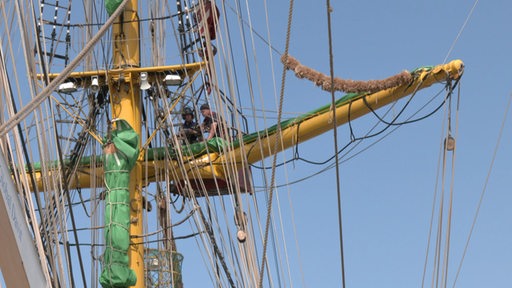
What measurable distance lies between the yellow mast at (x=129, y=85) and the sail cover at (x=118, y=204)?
1.86 ft

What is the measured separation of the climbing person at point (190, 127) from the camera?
14.9 m

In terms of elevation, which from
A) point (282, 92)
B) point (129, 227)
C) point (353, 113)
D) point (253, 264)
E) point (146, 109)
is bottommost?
point (282, 92)

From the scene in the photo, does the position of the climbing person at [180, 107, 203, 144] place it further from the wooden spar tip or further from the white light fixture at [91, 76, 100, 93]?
the wooden spar tip

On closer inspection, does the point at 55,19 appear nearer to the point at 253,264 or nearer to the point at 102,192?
the point at 102,192

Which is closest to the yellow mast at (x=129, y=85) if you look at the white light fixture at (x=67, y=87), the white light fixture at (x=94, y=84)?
the white light fixture at (x=94, y=84)

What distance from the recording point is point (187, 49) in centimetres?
1465

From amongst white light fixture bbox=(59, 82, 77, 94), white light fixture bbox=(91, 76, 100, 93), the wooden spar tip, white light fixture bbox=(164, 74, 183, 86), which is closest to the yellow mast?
white light fixture bbox=(91, 76, 100, 93)

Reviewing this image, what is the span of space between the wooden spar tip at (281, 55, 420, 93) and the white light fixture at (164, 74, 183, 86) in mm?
3110

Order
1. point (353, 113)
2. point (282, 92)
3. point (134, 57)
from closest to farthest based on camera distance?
1. point (282, 92)
2. point (353, 113)
3. point (134, 57)

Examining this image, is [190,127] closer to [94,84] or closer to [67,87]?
[94,84]

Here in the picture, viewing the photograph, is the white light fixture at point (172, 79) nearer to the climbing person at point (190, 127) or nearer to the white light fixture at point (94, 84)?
the climbing person at point (190, 127)

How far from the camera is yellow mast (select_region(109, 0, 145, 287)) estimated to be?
563 inches

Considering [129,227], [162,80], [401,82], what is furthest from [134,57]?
[401,82]

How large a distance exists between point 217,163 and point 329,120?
177 centimetres
